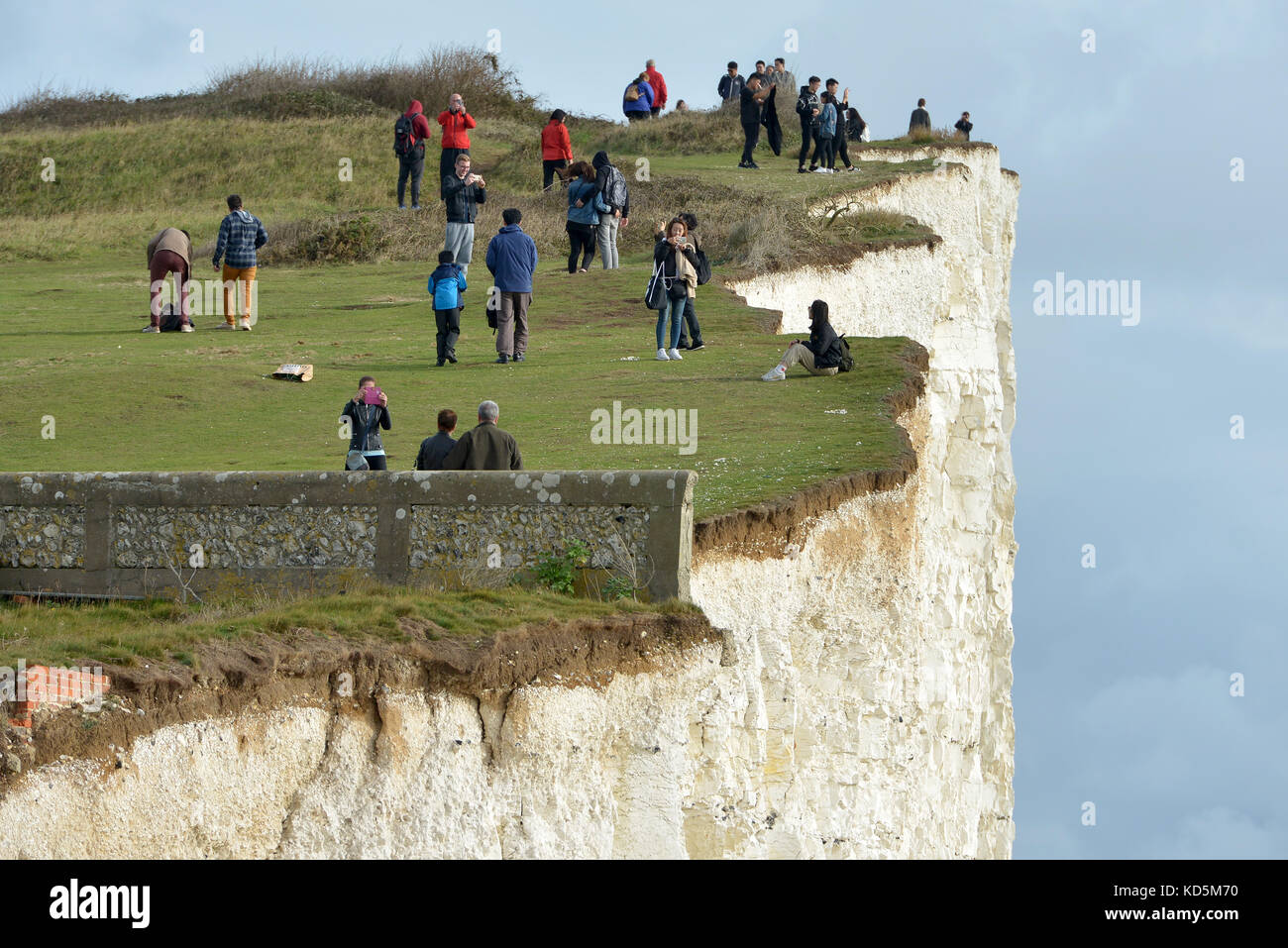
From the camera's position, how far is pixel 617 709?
12.1m

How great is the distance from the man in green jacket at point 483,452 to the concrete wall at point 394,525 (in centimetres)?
87

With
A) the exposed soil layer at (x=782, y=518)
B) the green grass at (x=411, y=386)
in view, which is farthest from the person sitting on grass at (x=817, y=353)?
the exposed soil layer at (x=782, y=518)

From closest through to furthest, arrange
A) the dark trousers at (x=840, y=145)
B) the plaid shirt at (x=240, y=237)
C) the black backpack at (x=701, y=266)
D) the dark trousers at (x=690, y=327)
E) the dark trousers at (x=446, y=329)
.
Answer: the dark trousers at (x=446, y=329), the black backpack at (x=701, y=266), the dark trousers at (x=690, y=327), the plaid shirt at (x=240, y=237), the dark trousers at (x=840, y=145)

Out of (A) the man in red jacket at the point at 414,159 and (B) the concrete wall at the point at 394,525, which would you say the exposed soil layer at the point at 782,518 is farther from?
(A) the man in red jacket at the point at 414,159

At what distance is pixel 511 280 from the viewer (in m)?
21.5

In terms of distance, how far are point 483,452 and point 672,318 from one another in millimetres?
9586

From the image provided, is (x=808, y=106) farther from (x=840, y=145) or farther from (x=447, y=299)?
(x=447, y=299)

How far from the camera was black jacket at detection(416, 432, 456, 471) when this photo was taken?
529 inches

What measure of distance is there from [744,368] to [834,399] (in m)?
2.40

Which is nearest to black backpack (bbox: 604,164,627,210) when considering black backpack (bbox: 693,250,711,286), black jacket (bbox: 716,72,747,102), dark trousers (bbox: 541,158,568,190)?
black backpack (bbox: 693,250,711,286)

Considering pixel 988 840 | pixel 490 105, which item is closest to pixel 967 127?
pixel 490 105

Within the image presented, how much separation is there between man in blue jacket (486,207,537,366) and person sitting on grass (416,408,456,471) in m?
→ 7.70

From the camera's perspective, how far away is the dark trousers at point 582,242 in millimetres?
28984
